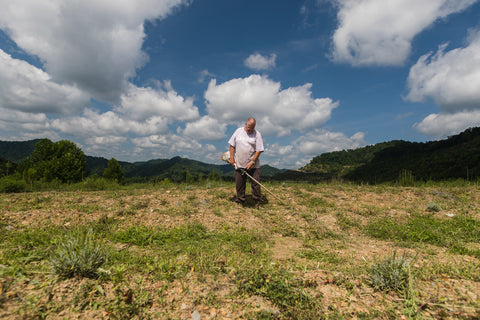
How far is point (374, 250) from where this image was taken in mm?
3932

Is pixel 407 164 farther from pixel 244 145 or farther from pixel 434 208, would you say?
pixel 244 145

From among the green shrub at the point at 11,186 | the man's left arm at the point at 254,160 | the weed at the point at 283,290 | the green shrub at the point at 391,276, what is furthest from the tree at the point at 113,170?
the green shrub at the point at 391,276

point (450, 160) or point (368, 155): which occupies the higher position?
point (368, 155)

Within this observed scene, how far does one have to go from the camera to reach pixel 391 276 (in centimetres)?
246

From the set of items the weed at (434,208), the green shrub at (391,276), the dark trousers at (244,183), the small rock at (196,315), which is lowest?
the small rock at (196,315)

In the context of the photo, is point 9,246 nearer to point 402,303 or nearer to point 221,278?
point 221,278

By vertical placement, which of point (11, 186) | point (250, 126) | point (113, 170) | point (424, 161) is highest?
point (424, 161)

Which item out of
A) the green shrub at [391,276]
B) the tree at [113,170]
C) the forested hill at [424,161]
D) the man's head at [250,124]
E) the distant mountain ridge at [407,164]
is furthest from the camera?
the tree at [113,170]

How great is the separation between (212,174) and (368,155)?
96337 millimetres

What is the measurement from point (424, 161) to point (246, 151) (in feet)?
155

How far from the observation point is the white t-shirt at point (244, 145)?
6367 mm

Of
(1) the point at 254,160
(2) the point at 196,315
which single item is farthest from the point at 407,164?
(2) the point at 196,315

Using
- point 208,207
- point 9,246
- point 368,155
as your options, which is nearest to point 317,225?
point 208,207

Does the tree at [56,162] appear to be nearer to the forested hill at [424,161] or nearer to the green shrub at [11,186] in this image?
the green shrub at [11,186]
